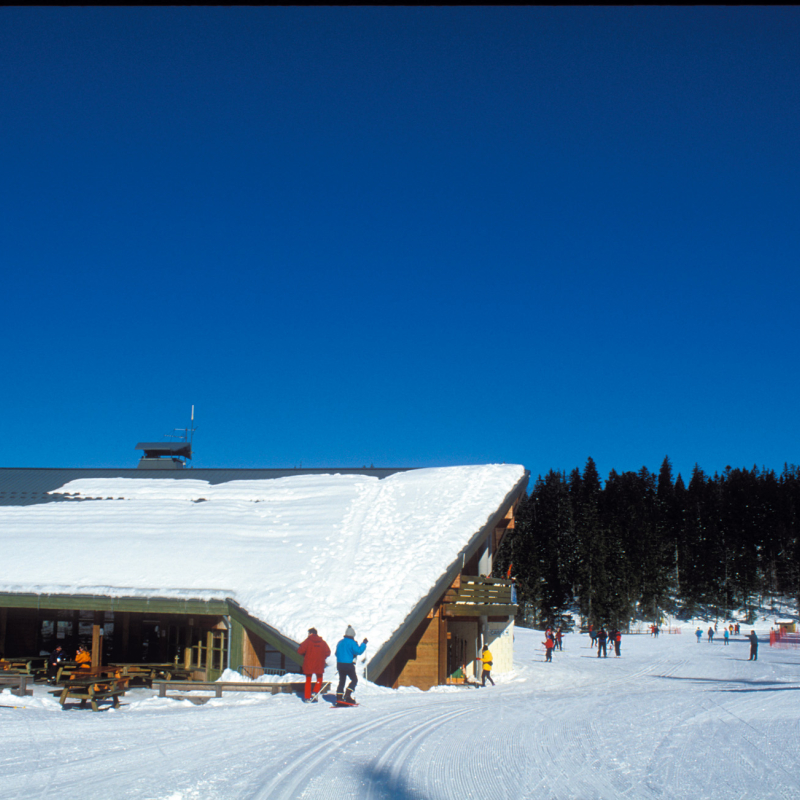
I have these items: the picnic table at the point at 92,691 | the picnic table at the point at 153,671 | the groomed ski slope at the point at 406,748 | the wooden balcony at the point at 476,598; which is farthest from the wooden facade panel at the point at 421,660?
the picnic table at the point at 92,691

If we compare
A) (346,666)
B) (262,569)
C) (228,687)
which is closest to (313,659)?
(346,666)

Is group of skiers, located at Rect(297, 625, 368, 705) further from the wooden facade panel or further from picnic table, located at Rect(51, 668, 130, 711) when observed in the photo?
the wooden facade panel

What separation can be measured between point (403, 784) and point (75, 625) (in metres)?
16.8

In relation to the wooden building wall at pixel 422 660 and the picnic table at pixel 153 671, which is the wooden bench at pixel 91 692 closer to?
the picnic table at pixel 153 671

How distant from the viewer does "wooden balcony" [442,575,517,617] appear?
1942cm

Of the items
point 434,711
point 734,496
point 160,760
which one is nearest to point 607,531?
point 734,496

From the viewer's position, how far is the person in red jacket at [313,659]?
41.4 feet

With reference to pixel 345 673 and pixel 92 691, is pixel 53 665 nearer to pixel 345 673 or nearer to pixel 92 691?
pixel 92 691

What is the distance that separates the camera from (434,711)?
12.1 metres

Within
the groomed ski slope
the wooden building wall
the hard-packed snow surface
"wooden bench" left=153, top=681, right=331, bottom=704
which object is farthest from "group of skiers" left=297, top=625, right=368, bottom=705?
the wooden building wall

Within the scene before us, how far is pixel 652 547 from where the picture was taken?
82.9 metres

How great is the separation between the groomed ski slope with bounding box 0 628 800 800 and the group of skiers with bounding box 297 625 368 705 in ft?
0.98

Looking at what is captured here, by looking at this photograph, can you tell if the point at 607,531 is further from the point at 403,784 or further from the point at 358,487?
the point at 403,784

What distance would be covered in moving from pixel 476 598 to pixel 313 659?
807 cm
